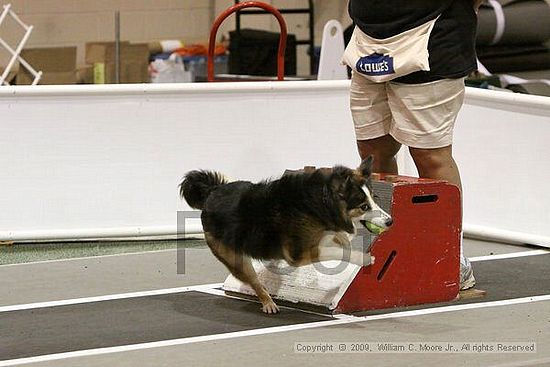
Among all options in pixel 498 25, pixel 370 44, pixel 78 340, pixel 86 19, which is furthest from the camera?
pixel 86 19

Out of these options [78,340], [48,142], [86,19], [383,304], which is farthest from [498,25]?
[78,340]

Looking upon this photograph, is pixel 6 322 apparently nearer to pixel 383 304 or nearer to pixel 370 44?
pixel 383 304

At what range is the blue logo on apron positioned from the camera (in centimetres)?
389

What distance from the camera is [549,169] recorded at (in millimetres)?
4789

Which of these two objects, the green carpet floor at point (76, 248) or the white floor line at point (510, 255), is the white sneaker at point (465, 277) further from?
the green carpet floor at point (76, 248)

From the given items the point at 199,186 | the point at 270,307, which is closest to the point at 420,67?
the point at 199,186

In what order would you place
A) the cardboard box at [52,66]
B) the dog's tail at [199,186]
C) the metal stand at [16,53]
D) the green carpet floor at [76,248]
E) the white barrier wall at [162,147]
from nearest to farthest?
the dog's tail at [199,186]
the green carpet floor at [76,248]
the white barrier wall at [162,147]
the metal stand at [16,53]
the cardboard box at [52,66]

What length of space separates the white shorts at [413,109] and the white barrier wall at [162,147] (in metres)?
1.02

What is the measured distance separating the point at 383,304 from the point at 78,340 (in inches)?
41.4

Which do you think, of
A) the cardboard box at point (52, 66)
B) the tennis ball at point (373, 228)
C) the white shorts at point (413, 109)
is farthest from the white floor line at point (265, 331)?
the cardboard box at point (52, 66)

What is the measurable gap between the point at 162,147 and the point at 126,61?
4.52 m

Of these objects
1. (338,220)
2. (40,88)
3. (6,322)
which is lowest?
(6,322)

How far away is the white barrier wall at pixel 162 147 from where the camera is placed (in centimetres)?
499

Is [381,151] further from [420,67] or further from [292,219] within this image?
[292,219]
